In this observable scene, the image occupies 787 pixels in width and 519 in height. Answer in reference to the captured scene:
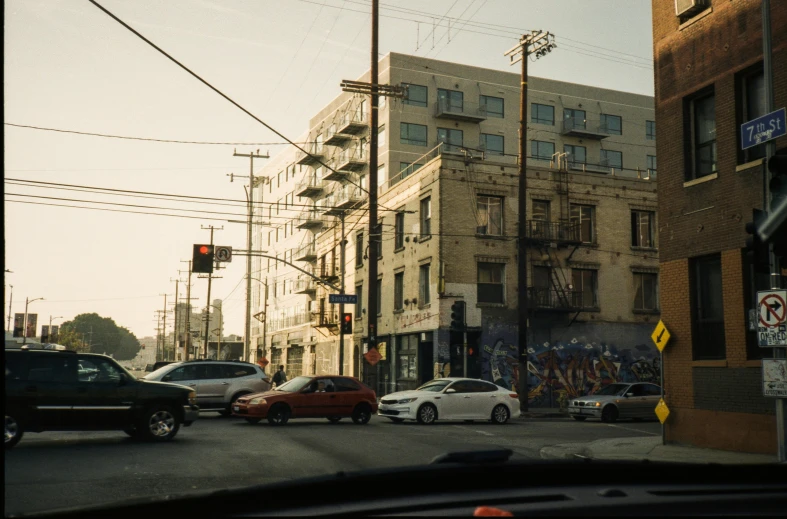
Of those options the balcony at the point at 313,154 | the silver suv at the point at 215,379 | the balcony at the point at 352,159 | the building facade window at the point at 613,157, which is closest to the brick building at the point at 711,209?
the silver suv at the point at 215,379

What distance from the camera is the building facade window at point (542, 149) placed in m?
58.4

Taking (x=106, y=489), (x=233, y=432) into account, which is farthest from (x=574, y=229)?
(x=106, y=489)

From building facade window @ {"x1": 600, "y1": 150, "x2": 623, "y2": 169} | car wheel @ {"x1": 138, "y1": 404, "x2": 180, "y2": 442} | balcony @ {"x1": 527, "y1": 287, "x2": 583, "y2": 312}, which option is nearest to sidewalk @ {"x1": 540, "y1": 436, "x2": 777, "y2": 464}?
car wheel @ {"x1": 138, "y1": 404, "x2": 180, "y2": 442}

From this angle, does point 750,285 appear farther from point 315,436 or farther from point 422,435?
point 315,436

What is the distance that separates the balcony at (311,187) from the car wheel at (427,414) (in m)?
41.2

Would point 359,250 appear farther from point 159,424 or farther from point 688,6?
point 159,424

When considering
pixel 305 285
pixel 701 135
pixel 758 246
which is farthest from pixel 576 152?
pixel 758 246

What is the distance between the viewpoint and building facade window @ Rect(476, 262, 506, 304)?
3647cm

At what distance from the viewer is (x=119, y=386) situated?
1639 cm

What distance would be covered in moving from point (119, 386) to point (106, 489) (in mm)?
6139

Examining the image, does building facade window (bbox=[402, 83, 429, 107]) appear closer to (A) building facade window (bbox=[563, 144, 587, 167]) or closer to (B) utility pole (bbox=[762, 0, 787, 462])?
(A) building facade window (bbox=[563, 144, 587, 167])

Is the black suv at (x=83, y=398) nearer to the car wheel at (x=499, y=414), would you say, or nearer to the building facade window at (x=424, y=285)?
the car wheel at (x=499, y=414)

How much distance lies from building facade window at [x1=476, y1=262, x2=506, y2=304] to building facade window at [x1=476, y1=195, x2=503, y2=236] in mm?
1505

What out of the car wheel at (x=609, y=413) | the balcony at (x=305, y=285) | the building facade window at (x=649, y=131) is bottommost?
the car wheel at (x=609, y=413)
